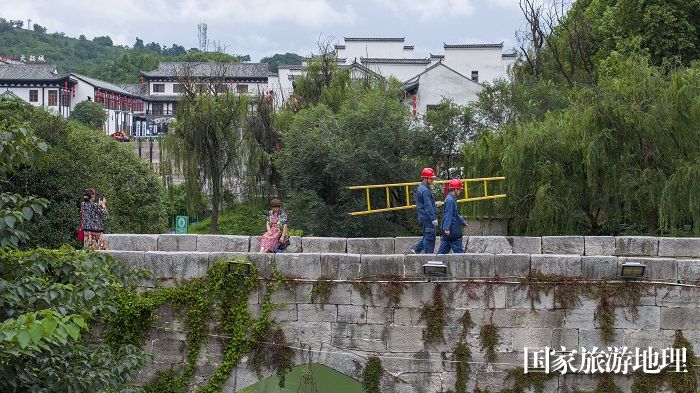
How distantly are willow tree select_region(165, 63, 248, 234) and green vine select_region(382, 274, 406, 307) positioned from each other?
1974 centimetres

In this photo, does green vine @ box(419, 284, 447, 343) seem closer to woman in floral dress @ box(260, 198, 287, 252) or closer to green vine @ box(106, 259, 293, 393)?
green vine @ box(106, 259, 293, 393)

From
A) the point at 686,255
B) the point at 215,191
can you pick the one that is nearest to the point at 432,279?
the point at 686,255

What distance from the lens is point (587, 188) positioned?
1925cm

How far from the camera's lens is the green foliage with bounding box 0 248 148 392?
773cm

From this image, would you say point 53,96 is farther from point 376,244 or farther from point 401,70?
point 376,244

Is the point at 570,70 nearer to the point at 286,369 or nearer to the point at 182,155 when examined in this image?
the point at 182,155

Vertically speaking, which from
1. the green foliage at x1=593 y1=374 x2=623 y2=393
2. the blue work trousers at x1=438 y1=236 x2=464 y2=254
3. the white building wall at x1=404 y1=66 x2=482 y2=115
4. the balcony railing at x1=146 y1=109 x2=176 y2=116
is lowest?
the green foliage at x1=593 y1=374 x2=623 y2=393

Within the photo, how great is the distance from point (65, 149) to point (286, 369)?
12308 millimetres

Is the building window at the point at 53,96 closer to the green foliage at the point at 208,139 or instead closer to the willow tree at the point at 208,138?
the willow tree at the point at 208,138

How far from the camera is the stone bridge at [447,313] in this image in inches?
414

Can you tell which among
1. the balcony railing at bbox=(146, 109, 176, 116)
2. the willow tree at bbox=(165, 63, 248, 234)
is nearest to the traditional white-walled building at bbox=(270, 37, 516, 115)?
the willow tree at bbox=(165, 63, 248, 234)

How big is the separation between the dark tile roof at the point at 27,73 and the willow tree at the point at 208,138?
3293cm

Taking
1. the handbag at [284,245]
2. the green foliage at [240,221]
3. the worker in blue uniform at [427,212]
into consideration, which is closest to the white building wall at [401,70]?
the green foliage at [240,221]

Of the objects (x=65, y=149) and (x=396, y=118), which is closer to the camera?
(x=65, y=149)
